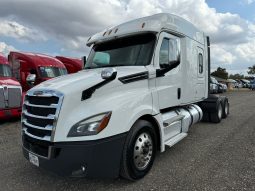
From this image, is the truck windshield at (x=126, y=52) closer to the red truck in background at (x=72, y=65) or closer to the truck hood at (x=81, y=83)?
the truck hood at (x=81, y=83)

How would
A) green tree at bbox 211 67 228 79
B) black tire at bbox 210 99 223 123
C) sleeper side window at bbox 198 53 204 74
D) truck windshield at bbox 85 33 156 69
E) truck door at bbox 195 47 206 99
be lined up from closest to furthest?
1. truck windshield at bbox 85 33 156 69
2. truck door at bbox 195 47 206 99
3. sleeper side window at bbox 198 53 204 74
4. black tire at bbox 210 99 223 123
5. green tree at bbox 211 67 228 79

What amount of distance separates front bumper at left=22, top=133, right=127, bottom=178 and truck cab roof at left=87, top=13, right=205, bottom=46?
2.28 meters

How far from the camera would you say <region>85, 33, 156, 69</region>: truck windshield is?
4.85 metres

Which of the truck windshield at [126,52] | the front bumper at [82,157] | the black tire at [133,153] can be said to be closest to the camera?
the front bumper at [82,157]

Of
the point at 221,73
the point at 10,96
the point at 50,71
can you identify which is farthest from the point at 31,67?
the point at 221,73

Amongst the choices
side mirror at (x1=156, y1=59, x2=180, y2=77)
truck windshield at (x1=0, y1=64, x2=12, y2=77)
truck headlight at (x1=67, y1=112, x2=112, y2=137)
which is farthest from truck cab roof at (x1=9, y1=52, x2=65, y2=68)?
truck headlight at (x1=67, y1=112, x2=112, y2=137)

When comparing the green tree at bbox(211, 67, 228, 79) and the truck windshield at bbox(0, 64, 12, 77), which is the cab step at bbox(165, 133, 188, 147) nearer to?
Answer: the truck windshield at bbox(0, 64, 12, 77)

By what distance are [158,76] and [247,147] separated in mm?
2954

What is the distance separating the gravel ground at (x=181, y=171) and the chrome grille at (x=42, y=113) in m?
0.89

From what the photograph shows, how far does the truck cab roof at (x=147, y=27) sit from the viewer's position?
503cm

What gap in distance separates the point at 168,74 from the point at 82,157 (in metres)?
2.54

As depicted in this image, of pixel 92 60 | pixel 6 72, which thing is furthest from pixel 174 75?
pixel 6 72

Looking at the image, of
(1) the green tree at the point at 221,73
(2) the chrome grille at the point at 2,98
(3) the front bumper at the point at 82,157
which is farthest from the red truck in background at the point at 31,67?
(1) the green tree at the point at 221,73

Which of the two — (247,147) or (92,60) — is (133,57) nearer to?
(92,60)
